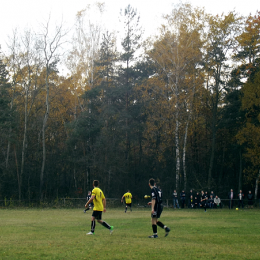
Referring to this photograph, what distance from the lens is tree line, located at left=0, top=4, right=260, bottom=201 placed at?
122 feet

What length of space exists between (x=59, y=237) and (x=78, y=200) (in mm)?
25930

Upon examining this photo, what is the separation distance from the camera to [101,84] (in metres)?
41.3

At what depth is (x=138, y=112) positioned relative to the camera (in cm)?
4356

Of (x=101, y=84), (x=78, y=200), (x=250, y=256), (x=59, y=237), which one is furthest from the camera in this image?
(x=101, y=84)

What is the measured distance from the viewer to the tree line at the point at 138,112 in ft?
122

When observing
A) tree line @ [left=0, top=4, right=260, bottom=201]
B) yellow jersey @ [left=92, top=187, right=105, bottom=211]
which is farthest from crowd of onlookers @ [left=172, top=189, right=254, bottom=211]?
yellow jersey @ [left=92, top=187, right=105, bottom=211]

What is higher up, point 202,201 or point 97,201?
point 97,201

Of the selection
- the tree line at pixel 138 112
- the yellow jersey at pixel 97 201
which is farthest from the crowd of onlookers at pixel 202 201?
the yellow jersey at pixel 97 201

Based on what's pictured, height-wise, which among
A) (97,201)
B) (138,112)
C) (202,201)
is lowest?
(202,201)

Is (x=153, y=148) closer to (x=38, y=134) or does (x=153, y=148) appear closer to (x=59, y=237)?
(x=38, y=134)

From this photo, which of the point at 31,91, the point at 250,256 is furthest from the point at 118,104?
the point at 250,256

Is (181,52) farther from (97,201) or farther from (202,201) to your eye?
(97,201)

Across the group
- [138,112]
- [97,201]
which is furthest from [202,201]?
[97,201]

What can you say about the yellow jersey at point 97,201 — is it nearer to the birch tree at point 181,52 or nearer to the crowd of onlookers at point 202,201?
the crowd of onlookers at point 202,201
